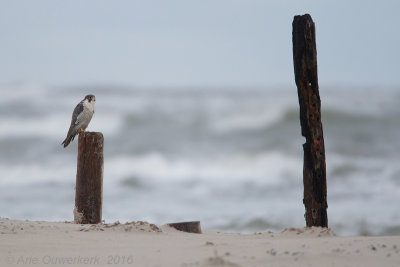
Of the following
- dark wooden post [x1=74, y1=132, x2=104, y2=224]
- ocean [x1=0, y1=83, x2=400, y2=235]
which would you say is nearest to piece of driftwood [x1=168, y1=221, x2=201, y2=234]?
dark wooden post [x1=74, y1=132, x2=104, y2=224]

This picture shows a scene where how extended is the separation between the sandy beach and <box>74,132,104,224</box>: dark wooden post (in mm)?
846

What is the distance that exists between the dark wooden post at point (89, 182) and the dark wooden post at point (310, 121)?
229 cm

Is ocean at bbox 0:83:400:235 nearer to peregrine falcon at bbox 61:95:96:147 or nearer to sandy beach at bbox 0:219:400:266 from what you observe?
peregrine falcon at bbox 61:95:96:147

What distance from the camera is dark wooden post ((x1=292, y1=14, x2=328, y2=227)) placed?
795cm

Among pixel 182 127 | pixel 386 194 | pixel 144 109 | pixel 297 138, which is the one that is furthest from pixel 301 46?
pixel 144 109

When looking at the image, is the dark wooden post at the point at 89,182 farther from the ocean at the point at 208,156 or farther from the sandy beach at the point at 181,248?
the ocean at the point at 208,156

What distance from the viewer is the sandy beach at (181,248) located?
6.22m

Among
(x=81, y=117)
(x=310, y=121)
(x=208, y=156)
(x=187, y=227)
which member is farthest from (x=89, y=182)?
(x=208, y=156)

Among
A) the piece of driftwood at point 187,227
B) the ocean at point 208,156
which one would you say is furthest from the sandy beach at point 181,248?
the ocean at point 208,156

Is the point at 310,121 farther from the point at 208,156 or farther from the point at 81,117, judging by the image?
the point at 208,156

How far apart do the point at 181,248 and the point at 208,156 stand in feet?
62.4

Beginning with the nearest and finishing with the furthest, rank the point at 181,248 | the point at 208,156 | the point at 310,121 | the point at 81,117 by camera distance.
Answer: the point at 181,248 → the point at 310,121 → the point at 81,117 → the point at 208,156

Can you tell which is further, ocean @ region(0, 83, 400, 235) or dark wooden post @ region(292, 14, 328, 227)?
ocean @ region(0, 83, 400, 235)

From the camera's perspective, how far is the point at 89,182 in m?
8.70
